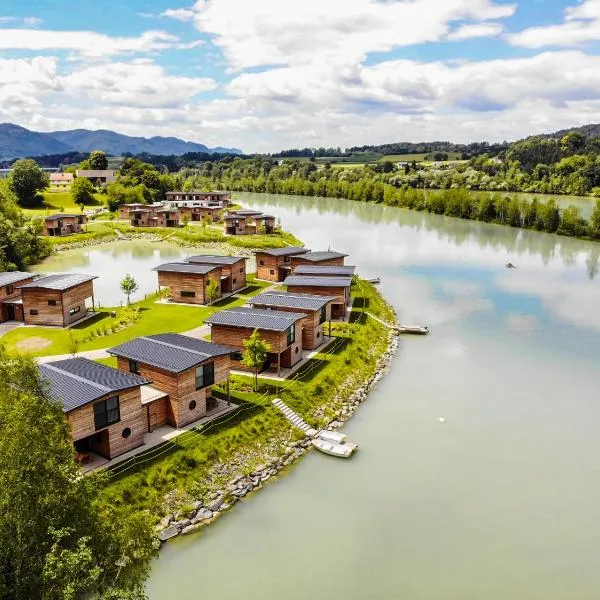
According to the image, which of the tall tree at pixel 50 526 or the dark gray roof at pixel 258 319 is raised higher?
the tall tree at pixel 50 526

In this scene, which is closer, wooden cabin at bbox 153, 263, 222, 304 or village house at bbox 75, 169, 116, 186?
wooden cabin at bbox 153, 263, 222, 304

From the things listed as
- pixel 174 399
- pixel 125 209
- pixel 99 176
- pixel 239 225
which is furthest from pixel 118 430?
pixel 99 176

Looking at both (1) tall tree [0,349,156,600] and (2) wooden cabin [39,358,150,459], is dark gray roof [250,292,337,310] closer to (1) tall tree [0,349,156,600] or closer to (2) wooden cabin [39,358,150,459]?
(2) wooden cabin [39,358,150,459]

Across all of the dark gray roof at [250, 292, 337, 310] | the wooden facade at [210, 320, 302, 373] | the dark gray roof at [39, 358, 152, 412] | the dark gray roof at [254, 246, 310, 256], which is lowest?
the wooden facade at [210, 320, 302, 373]

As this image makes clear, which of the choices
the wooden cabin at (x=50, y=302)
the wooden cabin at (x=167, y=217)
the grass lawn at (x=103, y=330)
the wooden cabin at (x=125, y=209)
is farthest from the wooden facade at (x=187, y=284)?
the wooden cabin at (x=125, y=209)

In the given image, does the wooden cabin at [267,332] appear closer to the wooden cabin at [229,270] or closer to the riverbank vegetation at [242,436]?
the riverbank vegetation at [242,436]

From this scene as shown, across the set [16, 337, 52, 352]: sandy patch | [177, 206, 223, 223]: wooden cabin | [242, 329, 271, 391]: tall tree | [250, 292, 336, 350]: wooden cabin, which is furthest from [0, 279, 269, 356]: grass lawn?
[177, 206, 223, 223]: wooden cabin
